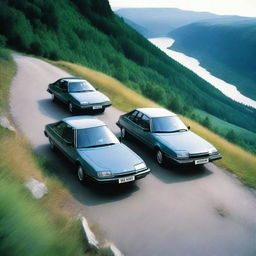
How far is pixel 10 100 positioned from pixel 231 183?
11199 mm

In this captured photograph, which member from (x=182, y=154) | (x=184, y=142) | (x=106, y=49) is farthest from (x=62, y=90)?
(x=106, y=49)

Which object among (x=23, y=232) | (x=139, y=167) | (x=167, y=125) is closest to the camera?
(x=23, y=232)

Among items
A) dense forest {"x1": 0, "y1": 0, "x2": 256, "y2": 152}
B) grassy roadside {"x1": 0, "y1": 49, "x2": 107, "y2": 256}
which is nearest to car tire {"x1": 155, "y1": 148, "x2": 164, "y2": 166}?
grassy roadside {"x1": 0, "y1": 49, "x2": 107, "y2": 256}

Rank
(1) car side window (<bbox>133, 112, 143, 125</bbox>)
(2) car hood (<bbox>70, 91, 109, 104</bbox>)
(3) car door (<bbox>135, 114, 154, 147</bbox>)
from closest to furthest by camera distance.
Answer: (3) car door (<bbox>135, 114, 154, 147</bbox>)
(1) car side window (<bbox>133, 112, 143, 125</bbox>)
(2) car hood (<bbox>70, 91, 109, 104</bbox>)

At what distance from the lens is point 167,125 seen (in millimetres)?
12414

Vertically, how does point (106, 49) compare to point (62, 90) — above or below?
below

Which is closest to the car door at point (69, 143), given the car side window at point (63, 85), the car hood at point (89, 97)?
the car hood at point (89, 97)

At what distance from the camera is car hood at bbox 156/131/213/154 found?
11.1 meters

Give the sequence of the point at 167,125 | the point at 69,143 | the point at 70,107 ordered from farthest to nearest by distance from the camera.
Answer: the point at 70,107, the point at 167,125, the point at 69,143

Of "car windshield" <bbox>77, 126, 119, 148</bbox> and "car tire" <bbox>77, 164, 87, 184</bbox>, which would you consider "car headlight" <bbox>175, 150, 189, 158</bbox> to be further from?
"car tire" <bbox>77, 164, 87, 184</bbox>

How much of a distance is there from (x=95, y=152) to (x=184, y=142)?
3145 mm

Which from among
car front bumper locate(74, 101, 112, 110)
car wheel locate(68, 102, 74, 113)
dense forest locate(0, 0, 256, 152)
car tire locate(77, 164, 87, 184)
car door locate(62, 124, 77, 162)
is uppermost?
car door locate(62, 124, 77, 162)

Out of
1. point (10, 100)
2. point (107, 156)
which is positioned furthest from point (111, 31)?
point (107, 156)

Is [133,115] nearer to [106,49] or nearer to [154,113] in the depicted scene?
[154,113]
